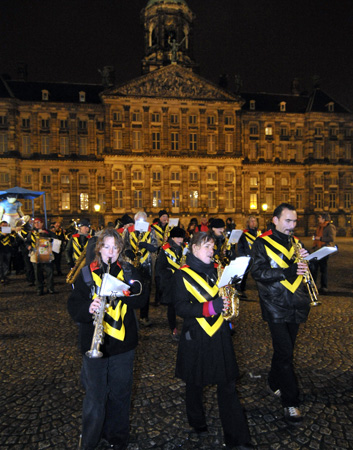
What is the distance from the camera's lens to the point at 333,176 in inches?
1877

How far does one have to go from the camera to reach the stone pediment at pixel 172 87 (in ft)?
136

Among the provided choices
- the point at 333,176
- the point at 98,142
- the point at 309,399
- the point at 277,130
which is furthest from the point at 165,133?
the point at 309,399

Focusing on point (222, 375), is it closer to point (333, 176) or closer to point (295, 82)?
point (333, 176)

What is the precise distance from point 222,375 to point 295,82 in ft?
187

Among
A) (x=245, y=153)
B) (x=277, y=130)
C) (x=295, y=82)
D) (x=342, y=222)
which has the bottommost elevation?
(x=342, y=222)

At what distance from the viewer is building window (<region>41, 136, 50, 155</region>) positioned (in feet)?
143

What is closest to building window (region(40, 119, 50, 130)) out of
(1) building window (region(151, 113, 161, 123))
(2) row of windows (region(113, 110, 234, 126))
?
(2) row of windows (region(113, 110, 234, 126))

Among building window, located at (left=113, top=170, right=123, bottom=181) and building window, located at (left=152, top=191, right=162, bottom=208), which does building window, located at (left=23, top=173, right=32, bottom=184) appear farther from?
building window, located at (left=152, top=191, right=162, bottom=208)

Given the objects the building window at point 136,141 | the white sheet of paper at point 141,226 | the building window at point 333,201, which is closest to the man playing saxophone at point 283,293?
the white sheet of paper at point 141,226

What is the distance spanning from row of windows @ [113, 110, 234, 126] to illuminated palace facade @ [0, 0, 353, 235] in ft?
0.39

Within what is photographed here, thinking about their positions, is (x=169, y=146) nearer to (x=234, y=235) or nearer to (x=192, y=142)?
(x=192, y=142)

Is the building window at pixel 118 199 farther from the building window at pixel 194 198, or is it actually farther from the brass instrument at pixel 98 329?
the brass instrument at pixel 98 329

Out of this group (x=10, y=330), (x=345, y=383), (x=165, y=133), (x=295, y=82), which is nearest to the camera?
(x=345, y=383)

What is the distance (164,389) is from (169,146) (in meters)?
39.6
